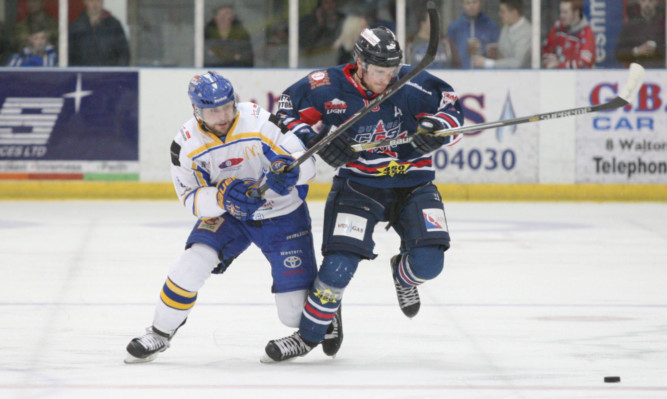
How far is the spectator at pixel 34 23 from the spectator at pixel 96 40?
144 mm

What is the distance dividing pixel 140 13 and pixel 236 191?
6147 mm

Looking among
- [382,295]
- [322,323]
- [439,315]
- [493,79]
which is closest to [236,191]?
[322,323]

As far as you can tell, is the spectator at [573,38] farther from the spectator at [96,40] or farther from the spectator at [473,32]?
the spectator at [96,40]

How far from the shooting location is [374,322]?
455 centimetres

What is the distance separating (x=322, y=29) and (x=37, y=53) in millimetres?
2329

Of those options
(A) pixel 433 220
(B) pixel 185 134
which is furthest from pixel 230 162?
(A) pixel 433 220

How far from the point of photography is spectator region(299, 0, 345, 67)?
31.3ft

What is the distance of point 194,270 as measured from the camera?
3.74 metres

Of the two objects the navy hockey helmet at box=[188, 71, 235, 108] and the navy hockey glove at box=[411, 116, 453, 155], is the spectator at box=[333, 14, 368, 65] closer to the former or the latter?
the navy hockey glove at box=[411, 116, 453, 155]

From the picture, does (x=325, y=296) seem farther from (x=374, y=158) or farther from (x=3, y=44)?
(x=3, y=44)

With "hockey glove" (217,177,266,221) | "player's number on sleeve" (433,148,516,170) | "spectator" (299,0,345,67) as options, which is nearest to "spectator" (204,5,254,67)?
"spectator" (299,0,345,67)

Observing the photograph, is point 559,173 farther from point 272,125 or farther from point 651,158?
point 272,125

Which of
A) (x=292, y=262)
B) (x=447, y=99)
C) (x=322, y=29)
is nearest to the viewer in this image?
(x=292, y=262)

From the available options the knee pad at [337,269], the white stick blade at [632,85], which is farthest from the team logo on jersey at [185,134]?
the white stick blade at [632,85]
